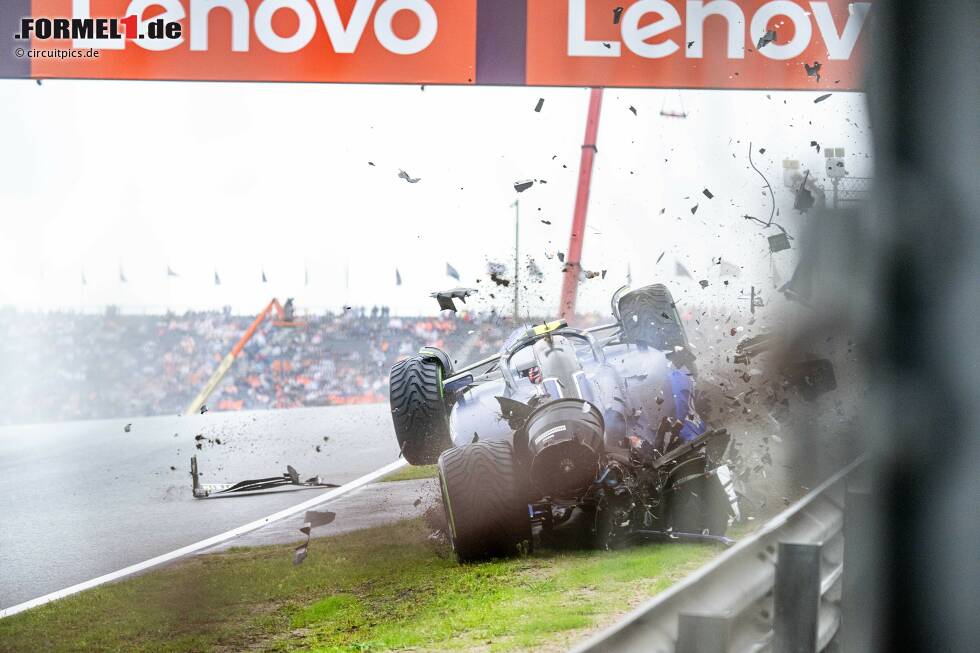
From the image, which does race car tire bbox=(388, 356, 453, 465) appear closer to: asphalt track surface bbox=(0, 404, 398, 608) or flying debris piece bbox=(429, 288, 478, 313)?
asphalt track surface bbox=(0, 404, 398, 608)

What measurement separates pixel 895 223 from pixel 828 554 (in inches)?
69.9

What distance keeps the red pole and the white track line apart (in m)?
1.08

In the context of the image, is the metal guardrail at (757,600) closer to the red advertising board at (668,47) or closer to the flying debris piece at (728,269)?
the flying debris piece at (728,269)

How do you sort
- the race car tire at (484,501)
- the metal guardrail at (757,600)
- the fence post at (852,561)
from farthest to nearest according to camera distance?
1. the race car tire at (484,501)
2. the fence post at (852,561)
3. the metal guardrail at (757,600)

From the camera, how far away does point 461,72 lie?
4.53 meters

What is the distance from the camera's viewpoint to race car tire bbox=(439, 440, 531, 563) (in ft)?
12.8

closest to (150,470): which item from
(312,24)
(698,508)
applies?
(312,24)

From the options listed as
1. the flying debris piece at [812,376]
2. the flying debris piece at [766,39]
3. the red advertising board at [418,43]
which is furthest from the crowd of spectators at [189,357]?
the flying debris piece at [766,39]

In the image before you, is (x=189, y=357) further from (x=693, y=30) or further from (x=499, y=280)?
(x=693, y=30)

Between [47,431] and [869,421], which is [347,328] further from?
[869,421]

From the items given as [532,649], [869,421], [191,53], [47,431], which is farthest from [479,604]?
[869,421]

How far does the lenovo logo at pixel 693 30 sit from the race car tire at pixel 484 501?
2.03 metres

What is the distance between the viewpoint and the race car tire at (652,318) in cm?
421

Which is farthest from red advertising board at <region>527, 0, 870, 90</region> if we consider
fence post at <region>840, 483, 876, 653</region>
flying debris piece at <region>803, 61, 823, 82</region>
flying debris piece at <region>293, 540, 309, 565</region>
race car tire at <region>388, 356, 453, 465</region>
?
fence post at <region>840, 483, 876, 653</region>
